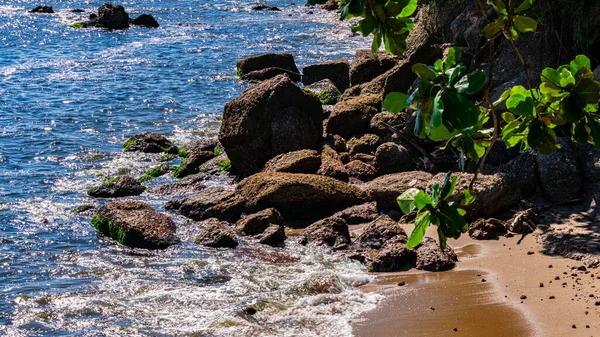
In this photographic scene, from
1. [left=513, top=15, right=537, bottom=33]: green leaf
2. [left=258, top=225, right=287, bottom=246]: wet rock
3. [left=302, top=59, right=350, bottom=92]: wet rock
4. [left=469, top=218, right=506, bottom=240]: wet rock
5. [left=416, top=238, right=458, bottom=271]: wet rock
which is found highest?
[left=513, top=15, right=537, bottom=33]: green leaf

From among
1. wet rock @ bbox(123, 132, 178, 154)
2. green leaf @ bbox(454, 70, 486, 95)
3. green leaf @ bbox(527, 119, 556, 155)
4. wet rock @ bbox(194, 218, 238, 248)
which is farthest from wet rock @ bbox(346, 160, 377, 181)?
green leaf @ bbox(454, 70, 486, 95)

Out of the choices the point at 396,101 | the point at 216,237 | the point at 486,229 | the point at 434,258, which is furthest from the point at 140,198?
the point at 396,101

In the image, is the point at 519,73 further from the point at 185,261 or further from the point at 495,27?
the point at 495,27

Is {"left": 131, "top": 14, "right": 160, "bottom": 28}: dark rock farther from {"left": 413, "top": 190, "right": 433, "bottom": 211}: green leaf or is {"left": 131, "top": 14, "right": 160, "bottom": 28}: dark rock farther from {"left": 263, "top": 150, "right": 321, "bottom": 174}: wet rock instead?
{"left": 413, "top": 190, "right": 433, "bottom": 211}: green leaf

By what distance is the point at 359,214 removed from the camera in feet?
33.3

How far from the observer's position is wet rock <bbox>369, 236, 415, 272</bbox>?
27.3 ft

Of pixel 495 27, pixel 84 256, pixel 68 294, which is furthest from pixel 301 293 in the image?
pixel 495 27

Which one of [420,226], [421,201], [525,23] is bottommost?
[420,226]

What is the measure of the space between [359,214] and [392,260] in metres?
1.87

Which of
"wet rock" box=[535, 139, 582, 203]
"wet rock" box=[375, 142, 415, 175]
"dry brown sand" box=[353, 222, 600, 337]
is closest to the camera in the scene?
"dry brown sand" box=[353, 222, 600, 337]

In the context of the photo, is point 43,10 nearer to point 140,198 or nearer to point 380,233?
point 140,198

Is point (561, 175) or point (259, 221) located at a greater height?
point (561, 175)

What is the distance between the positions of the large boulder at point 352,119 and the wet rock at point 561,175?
4.25m

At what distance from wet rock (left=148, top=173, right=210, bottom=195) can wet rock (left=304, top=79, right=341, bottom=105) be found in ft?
16.5
